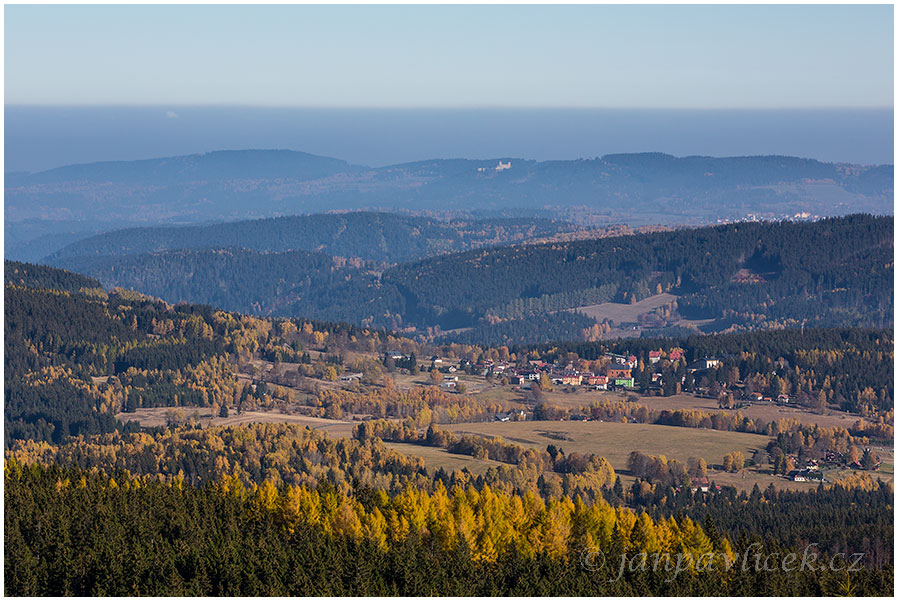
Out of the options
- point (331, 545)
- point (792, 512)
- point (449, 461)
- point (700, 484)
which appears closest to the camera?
point (331, 545)

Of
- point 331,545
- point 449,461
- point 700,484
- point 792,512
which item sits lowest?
point 449,461

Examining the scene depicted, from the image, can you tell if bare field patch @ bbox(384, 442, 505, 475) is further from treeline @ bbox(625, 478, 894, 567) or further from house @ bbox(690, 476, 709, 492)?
house @ bbox(690, 476, 709, 492)

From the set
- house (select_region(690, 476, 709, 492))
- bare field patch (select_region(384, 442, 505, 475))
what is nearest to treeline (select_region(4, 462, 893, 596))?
bare field patch (select_region(384, 442, 505, 475))

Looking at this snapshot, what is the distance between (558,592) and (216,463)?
89.8m

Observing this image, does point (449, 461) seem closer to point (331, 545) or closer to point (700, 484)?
point (700, 484)

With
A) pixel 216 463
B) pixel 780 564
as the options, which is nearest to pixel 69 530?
pixel 780 564

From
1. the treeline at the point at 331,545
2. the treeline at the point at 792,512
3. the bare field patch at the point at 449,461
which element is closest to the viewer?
the treeline at the point at 331,545

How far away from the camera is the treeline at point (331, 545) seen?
9181 centimetres

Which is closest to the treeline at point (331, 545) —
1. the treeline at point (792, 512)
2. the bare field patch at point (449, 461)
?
the treeline at point (792, 512)

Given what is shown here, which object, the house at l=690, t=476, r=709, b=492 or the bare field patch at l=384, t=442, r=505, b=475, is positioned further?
the bare field patch at l=384, t=442, r=505, b=475

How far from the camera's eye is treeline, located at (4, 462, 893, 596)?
301ft

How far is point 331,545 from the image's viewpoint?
101188 mm

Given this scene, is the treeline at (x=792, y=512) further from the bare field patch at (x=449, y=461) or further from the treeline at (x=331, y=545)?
the bare field patch at (x=449, y=461)

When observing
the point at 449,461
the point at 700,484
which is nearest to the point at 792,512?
the point at 700,484
